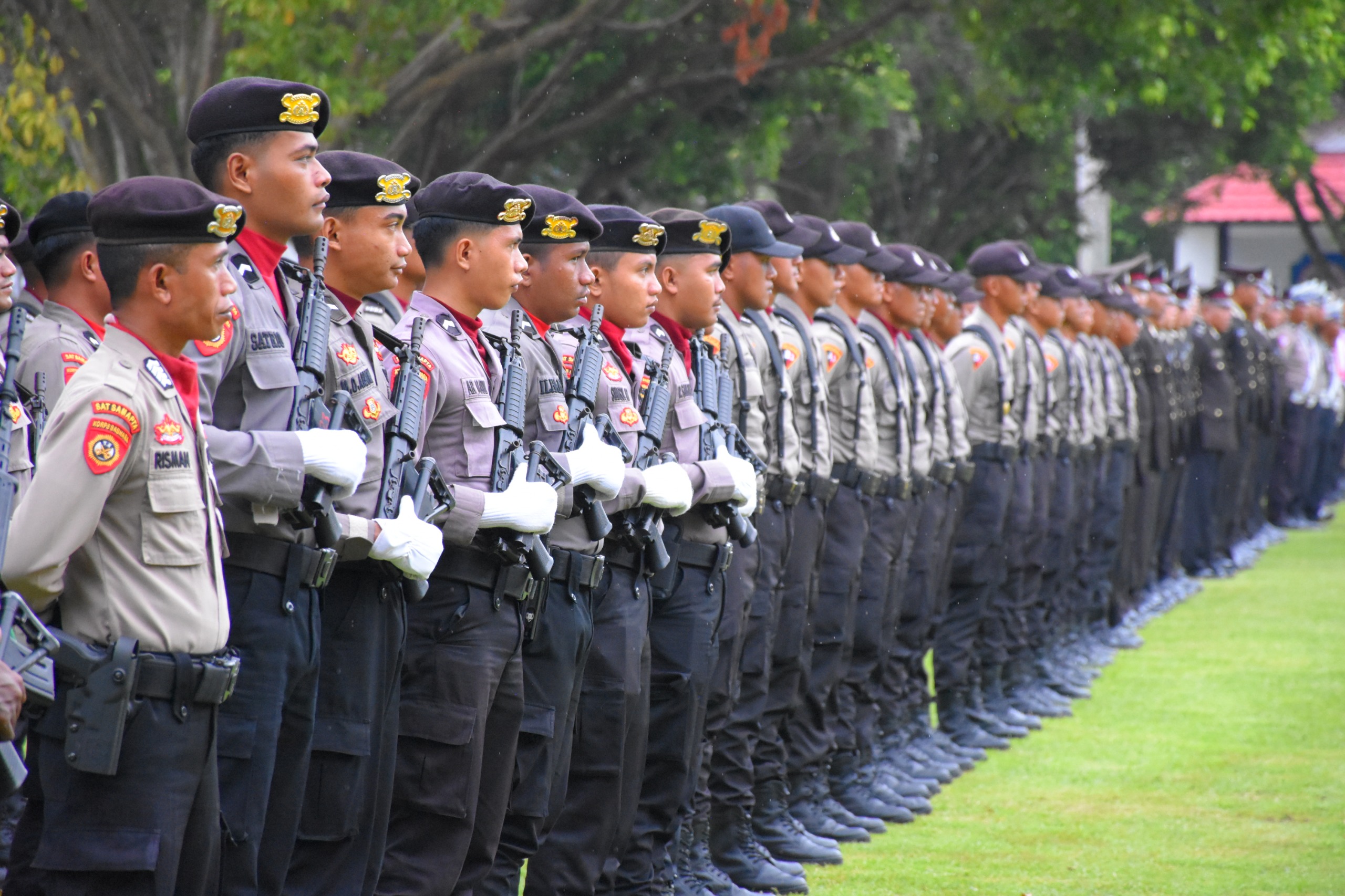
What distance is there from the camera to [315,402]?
3.77 metres

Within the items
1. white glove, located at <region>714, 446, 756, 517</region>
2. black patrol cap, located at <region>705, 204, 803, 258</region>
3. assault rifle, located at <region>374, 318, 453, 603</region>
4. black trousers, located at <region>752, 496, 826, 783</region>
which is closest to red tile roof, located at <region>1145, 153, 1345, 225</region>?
black trousers, located at <region>752, 496, 826, 783</region>

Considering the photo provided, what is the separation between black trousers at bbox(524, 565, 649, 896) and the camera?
500 centimetres

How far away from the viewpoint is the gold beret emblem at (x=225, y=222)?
338 cm

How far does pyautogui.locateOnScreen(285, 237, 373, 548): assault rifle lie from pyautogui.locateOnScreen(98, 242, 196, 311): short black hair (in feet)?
1.48

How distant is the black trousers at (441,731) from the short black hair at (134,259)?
1.19 metres

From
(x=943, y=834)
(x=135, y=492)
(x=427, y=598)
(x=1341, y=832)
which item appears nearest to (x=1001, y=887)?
(x=943, y=834)

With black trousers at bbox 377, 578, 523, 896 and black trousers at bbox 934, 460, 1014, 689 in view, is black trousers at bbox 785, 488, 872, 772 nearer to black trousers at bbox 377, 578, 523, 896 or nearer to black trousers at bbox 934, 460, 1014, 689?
black trousers at bbox 934, 460, 1014, 689

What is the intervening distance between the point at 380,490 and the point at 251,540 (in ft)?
1.27

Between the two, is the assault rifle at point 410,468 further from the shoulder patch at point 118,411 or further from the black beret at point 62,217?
the black beret at point 62,217

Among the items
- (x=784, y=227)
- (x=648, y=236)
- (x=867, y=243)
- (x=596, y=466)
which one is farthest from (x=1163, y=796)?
(x=596, y=466)

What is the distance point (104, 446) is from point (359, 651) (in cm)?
92

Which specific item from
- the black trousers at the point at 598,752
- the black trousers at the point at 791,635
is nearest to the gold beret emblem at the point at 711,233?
the black trousers at the point at 791,635

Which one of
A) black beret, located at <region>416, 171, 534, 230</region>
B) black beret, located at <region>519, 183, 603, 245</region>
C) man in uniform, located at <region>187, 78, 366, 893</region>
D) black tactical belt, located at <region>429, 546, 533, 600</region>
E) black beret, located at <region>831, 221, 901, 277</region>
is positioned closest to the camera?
man in uniform, located at <region>187, 78, 366, 893</region>

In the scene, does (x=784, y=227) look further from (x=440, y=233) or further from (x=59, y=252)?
(x=59, y=252)
